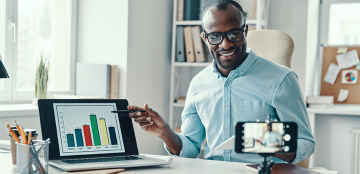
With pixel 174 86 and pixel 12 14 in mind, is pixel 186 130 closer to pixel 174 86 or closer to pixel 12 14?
pixel 12 14

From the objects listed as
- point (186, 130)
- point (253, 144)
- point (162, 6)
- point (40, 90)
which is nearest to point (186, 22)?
point (162, 6)

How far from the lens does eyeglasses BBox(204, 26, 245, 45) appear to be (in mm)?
1244

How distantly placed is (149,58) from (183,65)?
30cm

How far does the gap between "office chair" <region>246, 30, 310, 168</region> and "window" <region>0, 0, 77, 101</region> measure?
1.19 m

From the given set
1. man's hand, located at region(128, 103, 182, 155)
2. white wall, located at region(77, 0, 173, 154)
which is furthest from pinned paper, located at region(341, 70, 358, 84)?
man's hand, located at region(128, 103, 182, 155)

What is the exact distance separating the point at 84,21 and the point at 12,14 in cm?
52

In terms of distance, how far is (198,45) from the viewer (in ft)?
8.71

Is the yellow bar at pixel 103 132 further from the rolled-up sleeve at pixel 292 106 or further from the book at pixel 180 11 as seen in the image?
the book at pixel 180 11

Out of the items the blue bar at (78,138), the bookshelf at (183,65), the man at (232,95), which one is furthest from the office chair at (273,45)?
→ the blue bar at (78,138)

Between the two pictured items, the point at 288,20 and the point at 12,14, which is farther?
the point at 288,20

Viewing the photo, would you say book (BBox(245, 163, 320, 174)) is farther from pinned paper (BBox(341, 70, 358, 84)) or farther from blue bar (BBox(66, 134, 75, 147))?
pinned paper (BBox(341, 70, 358, 84))

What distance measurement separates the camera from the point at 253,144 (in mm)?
731

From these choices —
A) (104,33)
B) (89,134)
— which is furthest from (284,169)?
(104,33)

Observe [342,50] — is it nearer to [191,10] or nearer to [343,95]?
[343,95]
